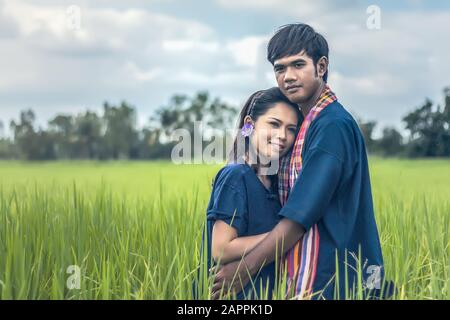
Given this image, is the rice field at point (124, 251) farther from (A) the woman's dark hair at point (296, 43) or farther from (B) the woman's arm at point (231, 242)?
(A) the woman's dark hair at point (296, 43)

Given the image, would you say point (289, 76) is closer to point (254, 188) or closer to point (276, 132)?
point (276, 132)

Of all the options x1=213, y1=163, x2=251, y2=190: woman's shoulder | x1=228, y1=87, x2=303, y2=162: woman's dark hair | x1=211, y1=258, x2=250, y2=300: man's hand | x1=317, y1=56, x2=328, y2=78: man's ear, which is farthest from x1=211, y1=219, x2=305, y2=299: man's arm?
x1=317, y1=56, x2=328, y2=78: man's ear

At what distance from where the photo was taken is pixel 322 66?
204 cm

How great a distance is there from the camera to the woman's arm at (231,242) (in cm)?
194

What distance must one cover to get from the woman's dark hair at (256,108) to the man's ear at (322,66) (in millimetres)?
145

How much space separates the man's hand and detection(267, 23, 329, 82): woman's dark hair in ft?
2.44

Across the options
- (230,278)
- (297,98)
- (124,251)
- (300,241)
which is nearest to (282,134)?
(297,98)

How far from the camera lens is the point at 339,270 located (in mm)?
1960

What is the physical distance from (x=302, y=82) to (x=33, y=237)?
4.76ft

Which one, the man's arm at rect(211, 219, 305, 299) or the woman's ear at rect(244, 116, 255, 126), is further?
the woman's ear at rect(244, 116, 255, 126)

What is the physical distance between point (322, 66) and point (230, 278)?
832mm

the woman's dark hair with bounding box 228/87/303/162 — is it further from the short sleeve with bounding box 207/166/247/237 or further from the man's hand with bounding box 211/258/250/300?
the man's hand with bounding box 211/258/250/300

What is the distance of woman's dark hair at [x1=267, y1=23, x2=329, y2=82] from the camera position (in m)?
1.99
